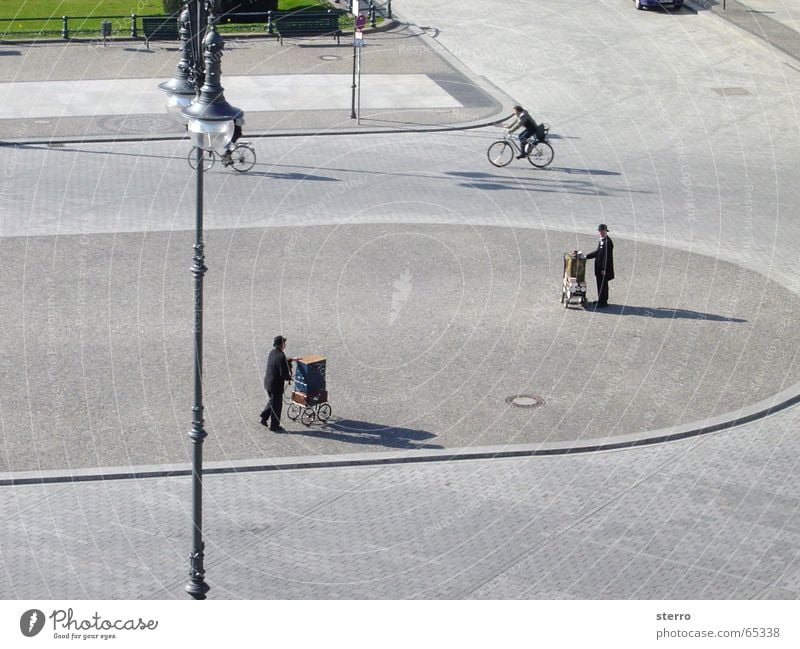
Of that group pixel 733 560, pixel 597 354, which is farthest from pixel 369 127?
pixel 733 560

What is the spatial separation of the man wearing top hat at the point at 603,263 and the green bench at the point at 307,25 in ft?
75.2

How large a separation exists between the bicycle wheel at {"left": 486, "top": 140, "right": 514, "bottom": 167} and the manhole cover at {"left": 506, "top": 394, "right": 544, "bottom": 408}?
1361 cm

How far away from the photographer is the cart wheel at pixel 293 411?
22.4 m

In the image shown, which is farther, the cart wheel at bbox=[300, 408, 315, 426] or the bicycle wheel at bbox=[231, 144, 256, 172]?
the bicycle wheel at bbox=[231, 144, 256, 172]

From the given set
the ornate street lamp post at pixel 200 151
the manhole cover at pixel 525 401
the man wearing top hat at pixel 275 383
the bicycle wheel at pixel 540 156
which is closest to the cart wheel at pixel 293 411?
the man wearing top hat at pixel 275 383

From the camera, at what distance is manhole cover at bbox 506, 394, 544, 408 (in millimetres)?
23141

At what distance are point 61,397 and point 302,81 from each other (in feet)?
74.3

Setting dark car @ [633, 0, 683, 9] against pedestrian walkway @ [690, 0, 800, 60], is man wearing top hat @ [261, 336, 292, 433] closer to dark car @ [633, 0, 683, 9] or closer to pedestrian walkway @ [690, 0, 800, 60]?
pedestrian walkway @ [690, 0, 800, 60]

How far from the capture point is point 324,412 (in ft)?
73.4

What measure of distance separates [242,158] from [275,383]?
1384 centimetres

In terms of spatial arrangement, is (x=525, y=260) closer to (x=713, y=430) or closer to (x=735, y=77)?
(x=713, y=430)

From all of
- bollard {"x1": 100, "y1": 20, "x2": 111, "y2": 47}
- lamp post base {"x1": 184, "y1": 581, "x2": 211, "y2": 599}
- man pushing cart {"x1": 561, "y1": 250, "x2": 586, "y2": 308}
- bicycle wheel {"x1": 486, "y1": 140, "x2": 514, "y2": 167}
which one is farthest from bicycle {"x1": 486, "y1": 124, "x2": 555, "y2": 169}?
lamp post base {"x1": 184, "y1": 581, "x2": 211, "y2": 599}

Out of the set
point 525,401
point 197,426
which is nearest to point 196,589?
point 197,426

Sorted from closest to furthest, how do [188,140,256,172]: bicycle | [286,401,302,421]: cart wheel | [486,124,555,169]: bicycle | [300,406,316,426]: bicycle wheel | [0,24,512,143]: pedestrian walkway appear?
1. [300,406,316,426]: bicycle wheel
2. [286,401,302,421]: cart wheel
3. [188,140,256,172]: bicycle
4. [486,124,555,169]: bicycle
5. [0,24,512,143]: pedestrian walkway
